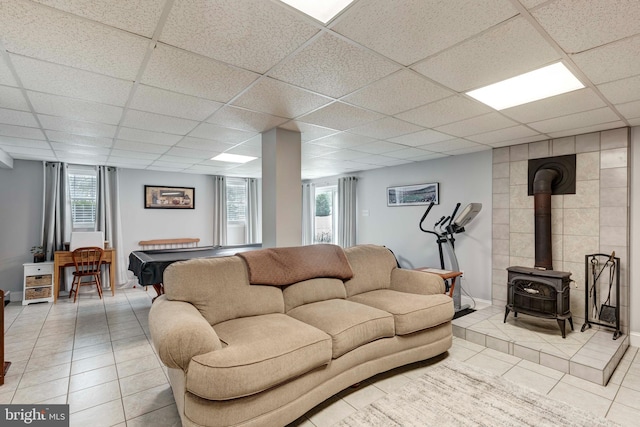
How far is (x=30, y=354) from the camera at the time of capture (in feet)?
9.82

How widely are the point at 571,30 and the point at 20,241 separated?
24.5ft

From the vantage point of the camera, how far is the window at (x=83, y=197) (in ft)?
18.5

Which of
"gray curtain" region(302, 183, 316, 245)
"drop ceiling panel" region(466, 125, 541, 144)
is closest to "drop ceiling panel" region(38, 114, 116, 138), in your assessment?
"drop ceiling panel" region(466, 125, 541, 144)

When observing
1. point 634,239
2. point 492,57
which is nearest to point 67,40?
point 492,57

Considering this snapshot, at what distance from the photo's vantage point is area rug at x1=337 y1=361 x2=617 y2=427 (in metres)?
1.97

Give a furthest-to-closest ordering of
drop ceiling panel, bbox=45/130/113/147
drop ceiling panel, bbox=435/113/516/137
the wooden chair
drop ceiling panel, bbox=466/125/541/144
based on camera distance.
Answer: the wooden chair
drop ceiling panel, bbox=45/130/113/147
drop ceiling panel, bbox=466/125/541/144
drop ceiling panel, bbox=435/113/516/137

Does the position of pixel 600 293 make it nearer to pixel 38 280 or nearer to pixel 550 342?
pixel 550 342

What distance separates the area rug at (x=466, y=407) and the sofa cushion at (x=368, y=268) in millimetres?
1003

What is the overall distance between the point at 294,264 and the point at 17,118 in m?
2.98

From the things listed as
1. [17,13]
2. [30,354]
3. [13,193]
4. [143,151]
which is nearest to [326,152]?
[143,151]

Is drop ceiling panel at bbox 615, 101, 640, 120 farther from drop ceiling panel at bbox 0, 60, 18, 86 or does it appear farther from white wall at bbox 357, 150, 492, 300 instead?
drop ceiling panel at bbox 0, 60, 18, 86

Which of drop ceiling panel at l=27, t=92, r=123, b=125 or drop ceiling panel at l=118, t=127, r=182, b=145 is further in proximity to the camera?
drop ceiling panel at l=118, t=127, r=182, b=145

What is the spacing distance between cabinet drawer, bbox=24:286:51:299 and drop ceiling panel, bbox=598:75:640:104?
24.0 ft

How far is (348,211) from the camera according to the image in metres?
6.62
